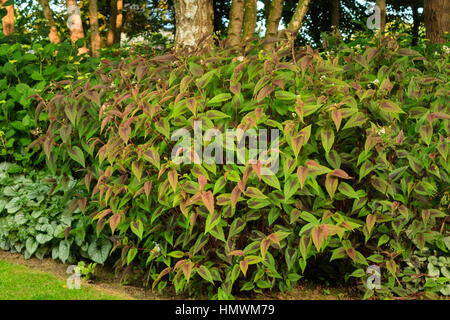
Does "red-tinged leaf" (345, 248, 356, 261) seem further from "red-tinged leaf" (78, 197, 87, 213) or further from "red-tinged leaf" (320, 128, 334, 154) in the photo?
"red-tinged leaf" (78, 197, 87, 213)

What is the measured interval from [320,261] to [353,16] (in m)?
10.8

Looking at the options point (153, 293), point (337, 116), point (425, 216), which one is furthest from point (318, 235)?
point (153, 293)

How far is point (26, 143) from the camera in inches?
184

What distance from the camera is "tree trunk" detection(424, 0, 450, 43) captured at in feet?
23.8

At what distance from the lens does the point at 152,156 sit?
10.2 feet

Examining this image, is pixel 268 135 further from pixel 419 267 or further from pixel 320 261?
pixel 419 267

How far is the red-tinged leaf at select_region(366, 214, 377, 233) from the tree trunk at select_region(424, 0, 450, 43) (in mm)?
4946

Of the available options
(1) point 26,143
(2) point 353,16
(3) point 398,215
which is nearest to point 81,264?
(1) point 26,143

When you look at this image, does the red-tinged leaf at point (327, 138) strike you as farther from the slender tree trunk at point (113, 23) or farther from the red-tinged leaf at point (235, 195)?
the slender tree trunk at point (113, 23)

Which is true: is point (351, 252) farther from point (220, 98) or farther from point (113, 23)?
point (113, 23)

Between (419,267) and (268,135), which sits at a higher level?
(268,135)

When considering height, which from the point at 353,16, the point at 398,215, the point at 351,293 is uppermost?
the point at 353,16

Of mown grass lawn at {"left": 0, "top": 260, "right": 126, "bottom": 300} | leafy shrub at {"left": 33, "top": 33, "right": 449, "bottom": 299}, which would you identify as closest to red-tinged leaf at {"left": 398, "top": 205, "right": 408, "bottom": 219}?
leafy shrub at {"left": 33, "top": 33, "right": 449, "bottom": 299}

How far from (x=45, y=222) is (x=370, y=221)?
2.59 m
